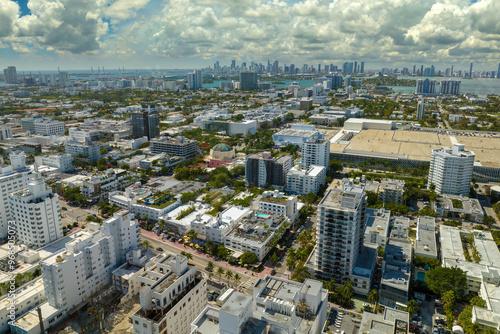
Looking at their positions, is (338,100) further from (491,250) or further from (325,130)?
(491,250)

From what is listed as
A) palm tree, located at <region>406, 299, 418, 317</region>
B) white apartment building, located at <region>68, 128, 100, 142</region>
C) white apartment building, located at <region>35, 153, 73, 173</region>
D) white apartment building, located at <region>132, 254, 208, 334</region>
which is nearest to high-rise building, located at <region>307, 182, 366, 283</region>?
palm tree, located at <region>406, 299, 418, 317</region>

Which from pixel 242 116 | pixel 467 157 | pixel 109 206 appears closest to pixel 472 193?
pixel 467 157

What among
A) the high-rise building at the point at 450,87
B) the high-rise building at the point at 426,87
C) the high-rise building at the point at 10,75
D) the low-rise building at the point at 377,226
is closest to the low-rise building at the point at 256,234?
the low-rise building at the point at 377,226

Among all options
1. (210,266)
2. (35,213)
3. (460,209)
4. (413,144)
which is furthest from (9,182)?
(413,144)

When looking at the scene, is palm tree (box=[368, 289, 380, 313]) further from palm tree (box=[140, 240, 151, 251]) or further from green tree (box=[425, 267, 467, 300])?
palm tree (box=[140, 240, 151, 251])

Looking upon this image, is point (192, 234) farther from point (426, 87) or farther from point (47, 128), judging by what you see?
point (426, 87)

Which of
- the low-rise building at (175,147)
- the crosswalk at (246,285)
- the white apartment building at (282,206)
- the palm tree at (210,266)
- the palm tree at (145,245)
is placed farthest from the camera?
the low-rise building at (175,147)

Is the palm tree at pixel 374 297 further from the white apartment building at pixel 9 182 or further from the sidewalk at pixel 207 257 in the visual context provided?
the white apartment building at pixel 9 182
